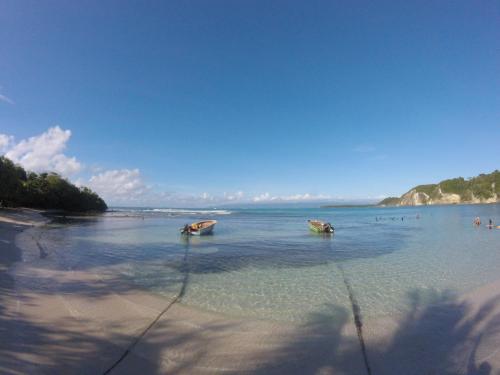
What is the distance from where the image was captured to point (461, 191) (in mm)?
161125

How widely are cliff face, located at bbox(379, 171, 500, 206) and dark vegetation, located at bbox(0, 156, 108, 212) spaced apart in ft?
612

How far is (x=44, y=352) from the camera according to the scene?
176 inches

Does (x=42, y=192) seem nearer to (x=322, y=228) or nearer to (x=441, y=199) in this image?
(x=322, y=228)

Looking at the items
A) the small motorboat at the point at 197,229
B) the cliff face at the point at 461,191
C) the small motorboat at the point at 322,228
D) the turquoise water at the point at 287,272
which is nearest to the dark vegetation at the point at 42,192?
the small motorboat at the point at 197,229

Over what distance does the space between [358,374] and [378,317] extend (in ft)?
9.40

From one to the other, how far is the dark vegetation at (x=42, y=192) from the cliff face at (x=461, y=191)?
186410 millimetres

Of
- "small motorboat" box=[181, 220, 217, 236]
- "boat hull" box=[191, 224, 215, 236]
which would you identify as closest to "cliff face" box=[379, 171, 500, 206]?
"boat hull" box=[191, 224, 215, 236]

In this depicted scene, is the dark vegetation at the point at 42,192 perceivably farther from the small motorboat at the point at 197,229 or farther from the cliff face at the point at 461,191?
the cliff face at the point at 461,191

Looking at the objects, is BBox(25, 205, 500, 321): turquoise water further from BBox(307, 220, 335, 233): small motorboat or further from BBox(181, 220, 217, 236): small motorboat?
BBox(307, 220, 335, 233): small motorboat

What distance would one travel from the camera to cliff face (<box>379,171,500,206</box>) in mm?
137875

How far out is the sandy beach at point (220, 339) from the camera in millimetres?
4344

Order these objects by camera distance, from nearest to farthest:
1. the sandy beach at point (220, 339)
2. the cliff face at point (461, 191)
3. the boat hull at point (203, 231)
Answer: the sandy beach at point (220, 339) → the boat hull at point (203, 231) → the cliff face at point (461, 191)

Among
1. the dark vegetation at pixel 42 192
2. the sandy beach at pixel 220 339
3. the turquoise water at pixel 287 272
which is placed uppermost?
the dark vegetation at pixel 42 192

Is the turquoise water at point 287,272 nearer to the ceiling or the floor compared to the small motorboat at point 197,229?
nearer to the floor
